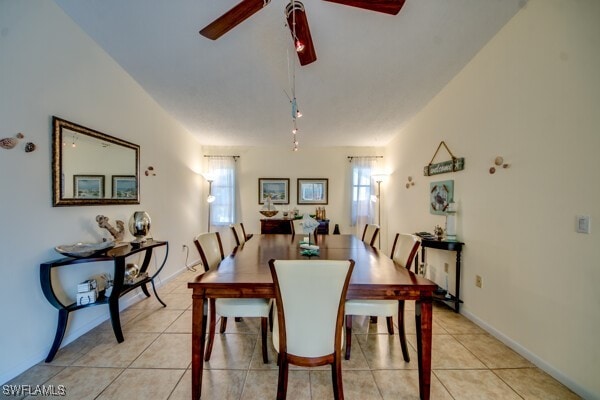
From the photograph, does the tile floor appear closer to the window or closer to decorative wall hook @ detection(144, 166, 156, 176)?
decorative wall hook @ detection(144, 166, 156, 176)

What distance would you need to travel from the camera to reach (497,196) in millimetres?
2027

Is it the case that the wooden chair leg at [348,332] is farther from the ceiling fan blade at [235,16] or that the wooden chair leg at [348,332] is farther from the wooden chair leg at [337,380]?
the ceiling fan blade at [235,16]

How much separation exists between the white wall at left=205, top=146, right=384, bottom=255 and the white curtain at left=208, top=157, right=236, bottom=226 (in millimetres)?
176

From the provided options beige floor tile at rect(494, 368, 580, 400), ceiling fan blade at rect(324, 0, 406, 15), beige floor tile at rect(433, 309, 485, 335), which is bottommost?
beige floor tile at rect(433, 309, 485, 335)

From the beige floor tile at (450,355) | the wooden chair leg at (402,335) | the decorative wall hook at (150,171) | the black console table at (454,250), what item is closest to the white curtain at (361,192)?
the black console table at (454,250)

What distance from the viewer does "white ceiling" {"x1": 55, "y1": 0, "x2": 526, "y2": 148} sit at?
1.68 m

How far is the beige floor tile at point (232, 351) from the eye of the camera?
1686mm

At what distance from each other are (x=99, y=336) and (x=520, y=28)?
4.43 meters

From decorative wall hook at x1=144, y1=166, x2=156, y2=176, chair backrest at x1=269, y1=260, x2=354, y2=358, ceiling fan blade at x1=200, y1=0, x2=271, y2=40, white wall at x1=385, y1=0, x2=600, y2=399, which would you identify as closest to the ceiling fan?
ceiling fan blade at x1=200, y1=0, x2=271, y2=40

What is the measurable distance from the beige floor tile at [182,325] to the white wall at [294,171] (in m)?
2.61

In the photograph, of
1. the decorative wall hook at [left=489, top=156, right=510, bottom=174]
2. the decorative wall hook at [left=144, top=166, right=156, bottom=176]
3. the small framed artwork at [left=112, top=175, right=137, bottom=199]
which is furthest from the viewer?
the decorative wall hook at [left=144, top=166, right=156, bottom=176]

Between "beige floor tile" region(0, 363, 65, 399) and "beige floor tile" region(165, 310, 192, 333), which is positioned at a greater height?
"beige floor tile" region(0, 363, 65, 399)

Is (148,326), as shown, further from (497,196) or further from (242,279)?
(497,196)

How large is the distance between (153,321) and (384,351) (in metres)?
2.23
